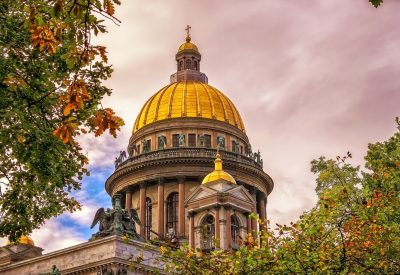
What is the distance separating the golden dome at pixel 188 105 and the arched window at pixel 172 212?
7.69m

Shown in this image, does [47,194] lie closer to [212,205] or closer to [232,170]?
[212,205]

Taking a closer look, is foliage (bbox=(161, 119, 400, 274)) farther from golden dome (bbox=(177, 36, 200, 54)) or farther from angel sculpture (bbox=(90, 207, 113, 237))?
golden dome (bbox=(177, 36, 200, 54))

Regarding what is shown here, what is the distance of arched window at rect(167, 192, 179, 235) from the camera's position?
5244 cm

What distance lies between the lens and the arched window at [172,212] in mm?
52438

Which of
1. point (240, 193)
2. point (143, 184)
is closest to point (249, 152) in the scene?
point (143, 184)

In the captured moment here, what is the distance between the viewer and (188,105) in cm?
5694

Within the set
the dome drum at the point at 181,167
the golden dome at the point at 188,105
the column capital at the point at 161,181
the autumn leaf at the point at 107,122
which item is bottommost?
the autumn leaf at the point at 107,122

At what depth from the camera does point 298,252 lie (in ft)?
49.2

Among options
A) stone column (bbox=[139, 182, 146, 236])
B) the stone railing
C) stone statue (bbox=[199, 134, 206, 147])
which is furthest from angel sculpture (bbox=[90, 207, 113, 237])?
stone statue (bbox=[199, 134, 206, 147])

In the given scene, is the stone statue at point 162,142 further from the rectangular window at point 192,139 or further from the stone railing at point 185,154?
the rectangular window at point 192,139

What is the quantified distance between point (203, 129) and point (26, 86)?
135 ft

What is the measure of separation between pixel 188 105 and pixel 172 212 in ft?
34.1

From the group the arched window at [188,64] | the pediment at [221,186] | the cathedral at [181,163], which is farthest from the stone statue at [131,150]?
the pediment at [221,186]

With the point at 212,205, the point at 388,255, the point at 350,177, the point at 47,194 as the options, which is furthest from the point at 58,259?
the point at 388,255
